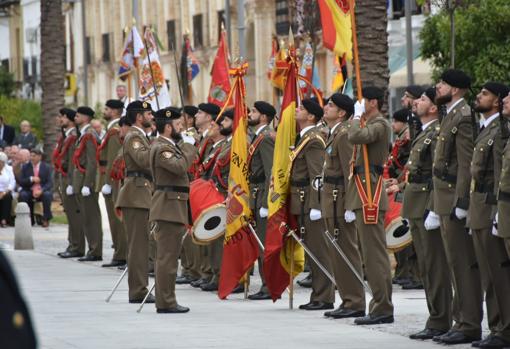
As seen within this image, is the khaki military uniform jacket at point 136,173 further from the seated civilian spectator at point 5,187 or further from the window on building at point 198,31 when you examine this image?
the window on building at point 198,31

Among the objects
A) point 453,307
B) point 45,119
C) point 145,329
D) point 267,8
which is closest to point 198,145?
point 145,329

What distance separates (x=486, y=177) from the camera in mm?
10398

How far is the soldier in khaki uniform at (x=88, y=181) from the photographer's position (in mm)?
21188

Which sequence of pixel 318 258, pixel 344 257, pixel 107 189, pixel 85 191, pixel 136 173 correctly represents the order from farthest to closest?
1. pixel 85 191
2. pixel 107 189
3. pixel 136 173
4. pixel 318 258
5. pixel 344 257

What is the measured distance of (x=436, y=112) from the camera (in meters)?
11.8

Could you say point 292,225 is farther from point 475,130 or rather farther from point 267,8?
point 267,8

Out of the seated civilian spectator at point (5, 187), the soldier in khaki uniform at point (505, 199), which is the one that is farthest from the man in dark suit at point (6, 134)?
the soldier in khaki uniform at point (505, 199)

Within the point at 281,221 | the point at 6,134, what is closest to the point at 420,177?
the point at 281,221

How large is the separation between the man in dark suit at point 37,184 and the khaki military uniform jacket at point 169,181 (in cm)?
1658

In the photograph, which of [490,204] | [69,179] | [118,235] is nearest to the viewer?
[490,204]

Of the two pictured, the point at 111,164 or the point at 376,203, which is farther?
the point at 111,164

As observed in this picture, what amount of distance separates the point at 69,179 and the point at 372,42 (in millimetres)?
5939

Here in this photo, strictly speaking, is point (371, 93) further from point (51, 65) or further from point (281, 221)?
point (51, 65)

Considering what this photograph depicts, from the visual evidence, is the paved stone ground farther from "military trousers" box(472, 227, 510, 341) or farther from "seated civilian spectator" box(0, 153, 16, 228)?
"seated civilian spectator" box(0, 153, 16, 228)
